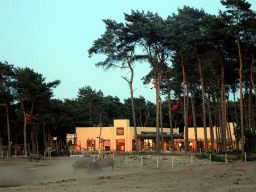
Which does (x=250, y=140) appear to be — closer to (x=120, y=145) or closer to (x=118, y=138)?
(x=120, y=145)

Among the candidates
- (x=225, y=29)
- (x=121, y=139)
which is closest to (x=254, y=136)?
(x=225, y=29)

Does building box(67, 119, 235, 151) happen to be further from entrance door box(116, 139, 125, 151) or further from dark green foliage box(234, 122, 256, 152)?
dark green foliage box(234, 122, 256, 152)

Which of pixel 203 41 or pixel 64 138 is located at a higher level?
pixel 203 41

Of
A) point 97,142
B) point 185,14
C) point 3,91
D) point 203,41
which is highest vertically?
point 185,14

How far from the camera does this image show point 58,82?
67750mm

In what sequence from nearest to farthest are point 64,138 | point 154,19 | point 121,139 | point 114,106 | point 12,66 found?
point 154,19 → point 12,66 → point 121,139 → point 64,138 → point 114,106

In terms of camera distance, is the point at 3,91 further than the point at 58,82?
No

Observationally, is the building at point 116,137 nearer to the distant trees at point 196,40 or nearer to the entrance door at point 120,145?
the entrance door at point 120,145

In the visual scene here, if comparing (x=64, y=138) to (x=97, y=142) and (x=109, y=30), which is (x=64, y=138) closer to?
(x=97, y=142)

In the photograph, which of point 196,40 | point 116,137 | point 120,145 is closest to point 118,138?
point 116,137

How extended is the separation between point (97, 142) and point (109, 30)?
99.4ft

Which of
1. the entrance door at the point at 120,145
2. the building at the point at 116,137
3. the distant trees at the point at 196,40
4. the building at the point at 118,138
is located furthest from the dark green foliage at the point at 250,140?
the entrance door at the point at 120,145

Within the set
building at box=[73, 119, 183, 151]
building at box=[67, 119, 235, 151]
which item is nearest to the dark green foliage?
building at box=[67, 119, 235, 151]

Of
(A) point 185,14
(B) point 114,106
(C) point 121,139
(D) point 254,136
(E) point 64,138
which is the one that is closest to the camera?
(D) point 254,136
